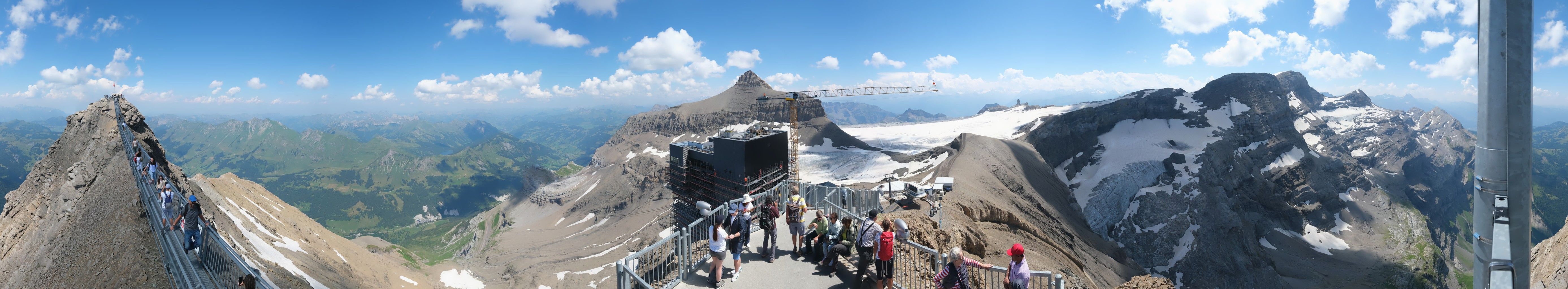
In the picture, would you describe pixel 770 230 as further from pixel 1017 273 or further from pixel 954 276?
pixel 1017 273

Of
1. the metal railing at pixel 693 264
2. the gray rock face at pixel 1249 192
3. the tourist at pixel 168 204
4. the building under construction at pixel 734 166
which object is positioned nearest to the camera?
the metal railing at pixel 693 264

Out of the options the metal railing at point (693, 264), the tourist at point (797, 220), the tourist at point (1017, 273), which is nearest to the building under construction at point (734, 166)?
the metal railing at point (693, 264)

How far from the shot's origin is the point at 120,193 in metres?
19.5

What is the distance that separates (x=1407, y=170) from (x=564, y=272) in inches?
7311

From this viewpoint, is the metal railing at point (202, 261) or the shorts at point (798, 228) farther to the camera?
the shorts at point (798, 228)

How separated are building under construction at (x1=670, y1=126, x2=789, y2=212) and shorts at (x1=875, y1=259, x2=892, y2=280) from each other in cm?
2599

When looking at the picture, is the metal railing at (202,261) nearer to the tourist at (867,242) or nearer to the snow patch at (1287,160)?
the tourist at (867,242)

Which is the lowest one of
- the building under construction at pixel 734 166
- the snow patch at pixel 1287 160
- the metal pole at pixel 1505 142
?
the snow patch at pixel 1287 160

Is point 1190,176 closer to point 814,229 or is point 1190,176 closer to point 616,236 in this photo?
point 616,236

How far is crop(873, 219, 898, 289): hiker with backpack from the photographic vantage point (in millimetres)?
9023

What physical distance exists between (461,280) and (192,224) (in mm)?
53465

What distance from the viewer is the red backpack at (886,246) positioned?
9.01 meters

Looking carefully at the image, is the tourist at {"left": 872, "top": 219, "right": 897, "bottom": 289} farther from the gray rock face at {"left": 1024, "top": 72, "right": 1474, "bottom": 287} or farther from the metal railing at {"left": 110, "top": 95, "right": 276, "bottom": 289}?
the gray rock face at {"left": 1024, "top": 72, "right": 1474, "bottom": 287}

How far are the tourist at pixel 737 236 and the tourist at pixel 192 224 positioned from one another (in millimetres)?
10044
